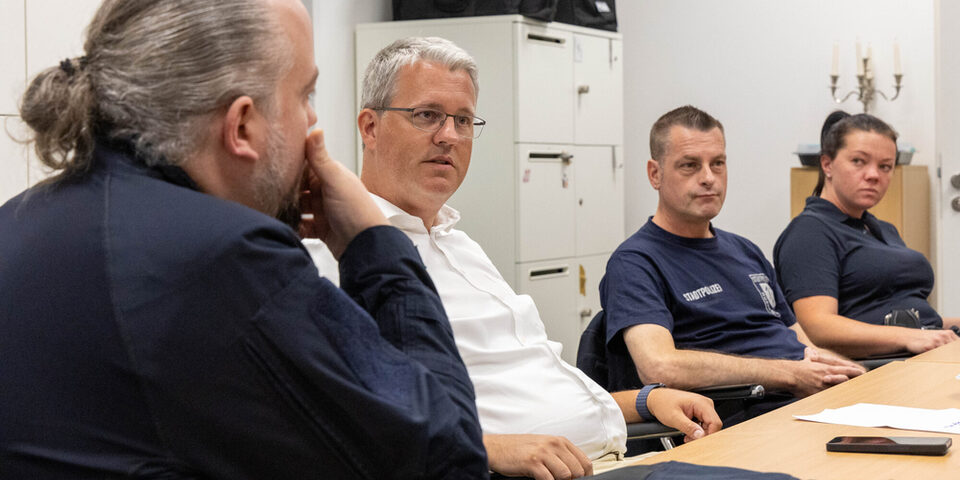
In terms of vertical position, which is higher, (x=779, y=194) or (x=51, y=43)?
(x=51, y=43)

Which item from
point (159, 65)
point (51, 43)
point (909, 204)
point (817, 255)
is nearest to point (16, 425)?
point (159, 65)

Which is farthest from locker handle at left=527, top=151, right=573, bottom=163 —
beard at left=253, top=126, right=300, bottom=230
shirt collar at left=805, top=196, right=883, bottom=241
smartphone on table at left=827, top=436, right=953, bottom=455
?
beard at left=253, top=126, right=300, bottom=230

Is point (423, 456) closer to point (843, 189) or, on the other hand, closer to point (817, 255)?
point (817, 255)

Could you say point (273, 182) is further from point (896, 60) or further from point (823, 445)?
point (896, 60)

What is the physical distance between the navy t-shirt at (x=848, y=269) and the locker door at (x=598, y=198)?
82.3 inches

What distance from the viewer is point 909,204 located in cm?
516

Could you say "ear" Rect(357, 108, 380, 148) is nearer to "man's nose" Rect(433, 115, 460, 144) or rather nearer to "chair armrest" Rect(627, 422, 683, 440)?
"man's nose" Rect(433, 115, 460, 144)

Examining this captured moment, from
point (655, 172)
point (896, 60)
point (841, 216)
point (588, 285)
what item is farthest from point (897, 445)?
point (896, 60)

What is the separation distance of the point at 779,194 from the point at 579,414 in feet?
14.4

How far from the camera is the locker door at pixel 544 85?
16.2 feet

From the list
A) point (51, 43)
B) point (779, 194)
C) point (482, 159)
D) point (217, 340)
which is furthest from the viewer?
point (779, 194)

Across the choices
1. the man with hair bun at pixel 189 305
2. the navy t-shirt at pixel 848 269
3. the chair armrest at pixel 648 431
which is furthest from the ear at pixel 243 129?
the navy t-shirt at pixel 848 269

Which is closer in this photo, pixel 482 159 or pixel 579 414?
pixel 579 414

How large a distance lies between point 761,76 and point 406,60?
4.37 metres
